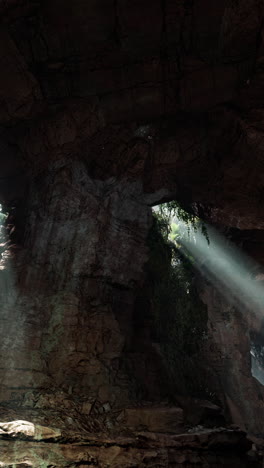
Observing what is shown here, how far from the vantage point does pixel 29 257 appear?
820 centimetres

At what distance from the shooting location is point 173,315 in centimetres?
1084

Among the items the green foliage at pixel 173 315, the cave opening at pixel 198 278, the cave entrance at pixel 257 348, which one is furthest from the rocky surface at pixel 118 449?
the cave entrance at pixel 257 348

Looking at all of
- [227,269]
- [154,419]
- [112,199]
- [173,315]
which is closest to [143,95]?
[112,199]

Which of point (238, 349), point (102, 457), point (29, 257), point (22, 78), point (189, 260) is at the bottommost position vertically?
point (102, 457)

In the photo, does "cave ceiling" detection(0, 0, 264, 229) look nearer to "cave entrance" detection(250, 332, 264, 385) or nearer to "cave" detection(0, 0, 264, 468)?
"cave" detection(0, 0, 264, 468)

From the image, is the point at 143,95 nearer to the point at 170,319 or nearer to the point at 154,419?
the point at 170,319

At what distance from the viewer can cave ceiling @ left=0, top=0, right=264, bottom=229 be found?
7191 mm

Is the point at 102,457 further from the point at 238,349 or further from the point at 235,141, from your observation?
the point at 238,349

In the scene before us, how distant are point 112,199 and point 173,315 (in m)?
4.67

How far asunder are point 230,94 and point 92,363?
27.0 ft

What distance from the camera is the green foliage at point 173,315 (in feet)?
32.0

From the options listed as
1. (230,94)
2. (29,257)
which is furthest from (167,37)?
(29,257)

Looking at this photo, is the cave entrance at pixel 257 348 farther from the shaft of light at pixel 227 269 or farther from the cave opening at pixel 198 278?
the shaft of light at pixel 227 269

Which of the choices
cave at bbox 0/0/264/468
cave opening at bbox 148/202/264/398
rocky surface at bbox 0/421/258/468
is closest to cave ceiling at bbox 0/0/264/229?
cave at bbox 0/0/264/468
